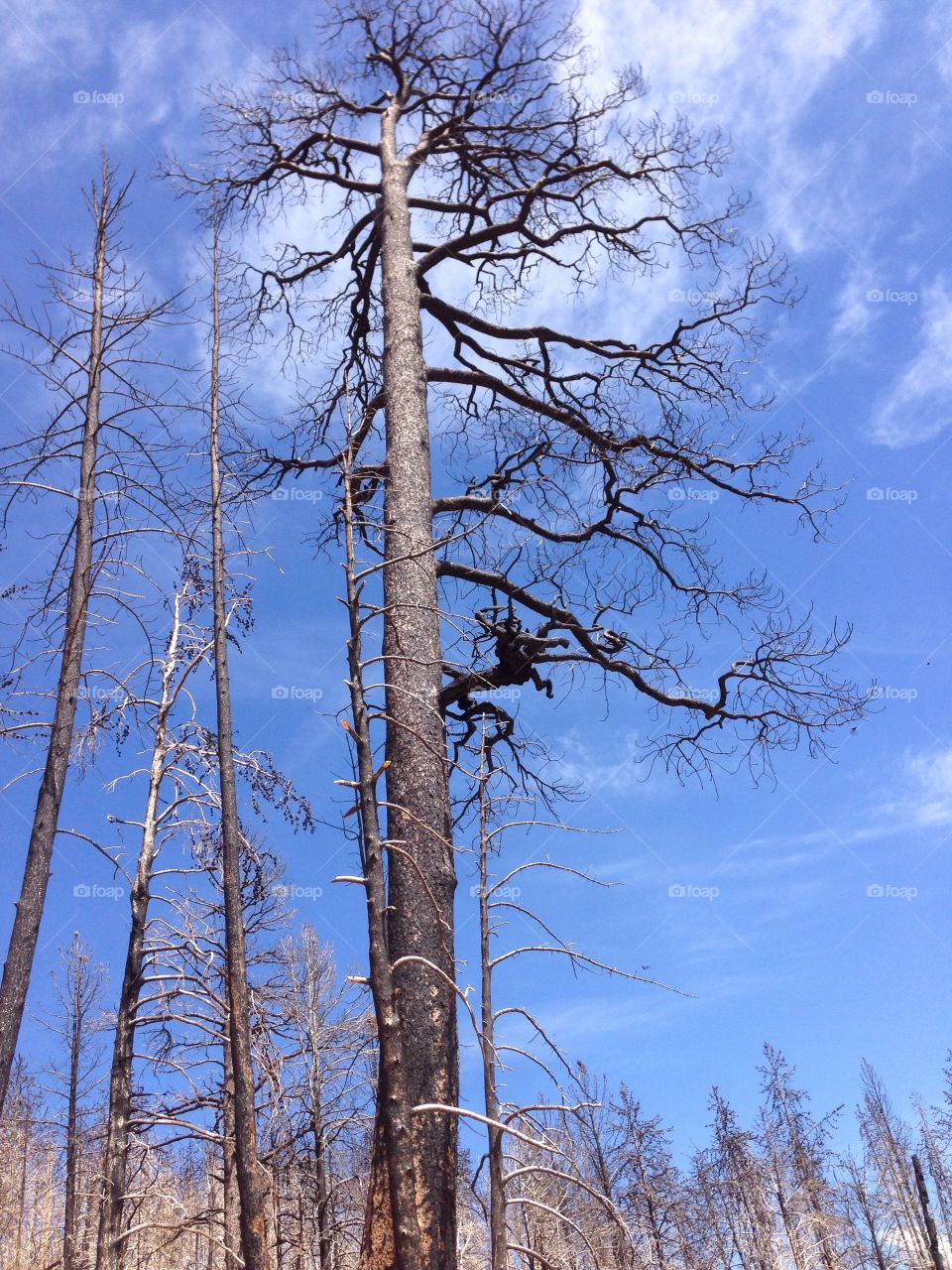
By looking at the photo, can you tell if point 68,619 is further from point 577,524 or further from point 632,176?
point 632,176

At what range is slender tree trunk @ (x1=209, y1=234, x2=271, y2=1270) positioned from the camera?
249 inches

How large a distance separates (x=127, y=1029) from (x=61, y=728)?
20.7ft

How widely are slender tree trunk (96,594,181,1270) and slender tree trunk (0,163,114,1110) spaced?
4188 millimetres

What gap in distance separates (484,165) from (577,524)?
2.99 m

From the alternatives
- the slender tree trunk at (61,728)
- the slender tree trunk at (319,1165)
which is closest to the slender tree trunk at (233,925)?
the slender tree trunk at (61,728)

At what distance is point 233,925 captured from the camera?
6.89 metres

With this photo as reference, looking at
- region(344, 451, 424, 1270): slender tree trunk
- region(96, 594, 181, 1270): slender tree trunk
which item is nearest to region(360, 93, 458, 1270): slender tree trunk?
region(344, 451, 424, 1270): slender tree trunk

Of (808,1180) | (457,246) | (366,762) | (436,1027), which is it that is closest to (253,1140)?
(436,1027)

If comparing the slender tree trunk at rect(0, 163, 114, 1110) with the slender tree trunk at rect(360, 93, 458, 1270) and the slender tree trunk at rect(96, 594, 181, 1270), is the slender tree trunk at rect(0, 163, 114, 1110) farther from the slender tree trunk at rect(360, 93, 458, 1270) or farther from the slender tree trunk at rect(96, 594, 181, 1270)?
the slender tree trunk at rect(96, 594, 181, 1270)

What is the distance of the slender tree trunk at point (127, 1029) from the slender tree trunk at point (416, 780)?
17.9ft

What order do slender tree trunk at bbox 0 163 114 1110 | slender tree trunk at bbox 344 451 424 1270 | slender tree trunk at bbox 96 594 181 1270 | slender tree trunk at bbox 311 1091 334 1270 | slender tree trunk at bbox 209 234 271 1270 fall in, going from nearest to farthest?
1. slender tree trunk at bbox 344 451 424 1270
2. slender tree trunk at bbox 0 163 114 1110
3. slender tree trunk at bbox 209 234 271 1270
4. slender tree trunk at bbox 96 594 181 1270
5. slender tree trunk at bbox 311 1091 334 1270

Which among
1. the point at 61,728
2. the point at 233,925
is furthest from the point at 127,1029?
the point at 61,728

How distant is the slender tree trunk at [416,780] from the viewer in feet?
12.0

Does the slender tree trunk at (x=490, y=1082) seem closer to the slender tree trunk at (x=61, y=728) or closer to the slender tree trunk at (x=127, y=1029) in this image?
the slender tree trunk at (x=61, y=728)
